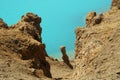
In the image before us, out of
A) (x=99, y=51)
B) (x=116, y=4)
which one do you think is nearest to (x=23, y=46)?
(x=116, y=4)

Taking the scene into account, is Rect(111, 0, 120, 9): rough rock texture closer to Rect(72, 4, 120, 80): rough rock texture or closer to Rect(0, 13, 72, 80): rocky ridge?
Rect(72, 4, 120, 80): rough rock texture

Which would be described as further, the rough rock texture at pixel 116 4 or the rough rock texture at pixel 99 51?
the rough rock texture at pixel 116 4

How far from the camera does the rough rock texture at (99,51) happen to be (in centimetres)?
1529

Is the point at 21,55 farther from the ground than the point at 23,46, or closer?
closer

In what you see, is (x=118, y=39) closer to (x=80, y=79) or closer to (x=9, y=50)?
(x=80, y=79)

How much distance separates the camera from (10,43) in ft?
87.5

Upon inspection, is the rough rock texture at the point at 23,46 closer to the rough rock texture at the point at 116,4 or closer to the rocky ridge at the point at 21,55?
the rocky ridge at the point at 21,55

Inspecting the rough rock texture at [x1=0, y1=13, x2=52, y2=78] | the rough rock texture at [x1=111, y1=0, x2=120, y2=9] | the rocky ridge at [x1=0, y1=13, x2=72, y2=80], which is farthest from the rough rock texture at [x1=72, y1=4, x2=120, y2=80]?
the rough rock texture at [x1=0, y1=13, x2=52, y2=78]

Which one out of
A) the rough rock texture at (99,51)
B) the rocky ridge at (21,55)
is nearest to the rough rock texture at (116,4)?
the rough rock texture at (99,51)

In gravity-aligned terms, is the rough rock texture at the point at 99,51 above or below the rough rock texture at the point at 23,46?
below

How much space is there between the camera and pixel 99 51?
16.7 meters

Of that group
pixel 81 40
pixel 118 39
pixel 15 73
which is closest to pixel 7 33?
pixel 15 73

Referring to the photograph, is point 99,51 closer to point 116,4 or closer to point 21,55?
point 116,4

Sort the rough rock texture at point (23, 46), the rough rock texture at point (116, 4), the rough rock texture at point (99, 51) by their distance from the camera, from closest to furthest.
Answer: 1. the rough rock texture at point (99, 51)
2. the rough rock texture at point (116, 4)
3. the rough rock texture at point (23, 46)
